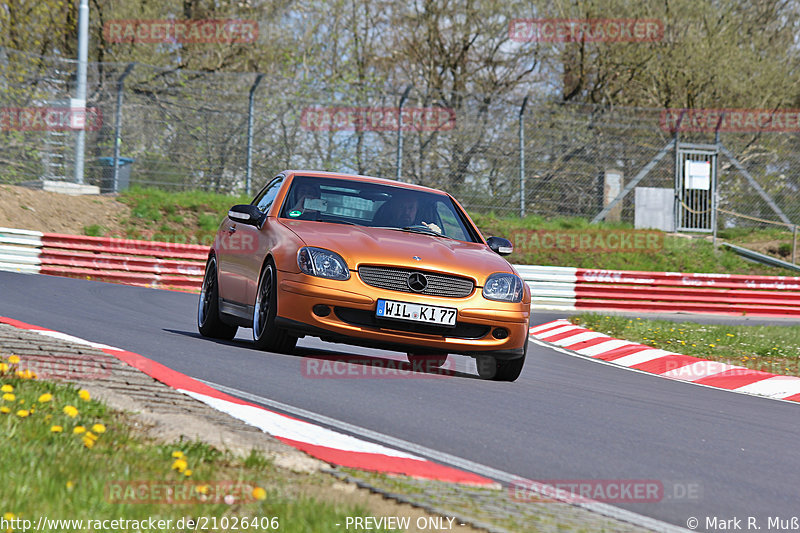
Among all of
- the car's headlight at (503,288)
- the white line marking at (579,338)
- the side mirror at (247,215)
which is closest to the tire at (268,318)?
the side mirror at (247,215)

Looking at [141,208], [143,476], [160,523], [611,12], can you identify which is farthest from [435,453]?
[611,12]

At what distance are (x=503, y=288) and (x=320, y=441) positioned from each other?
3.38 metres

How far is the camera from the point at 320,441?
16.9 feet

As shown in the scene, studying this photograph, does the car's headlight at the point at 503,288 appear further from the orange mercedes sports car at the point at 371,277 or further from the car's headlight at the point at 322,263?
the car's headlight at the point at 322,263

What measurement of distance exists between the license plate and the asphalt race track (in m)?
0.49

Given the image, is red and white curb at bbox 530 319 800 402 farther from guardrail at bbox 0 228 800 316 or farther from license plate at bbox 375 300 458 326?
guardrail at bbox 0 228 800 316

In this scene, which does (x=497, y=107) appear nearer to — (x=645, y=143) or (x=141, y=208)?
(x=645, y=143)

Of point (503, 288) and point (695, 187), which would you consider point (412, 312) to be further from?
point (695, 187)

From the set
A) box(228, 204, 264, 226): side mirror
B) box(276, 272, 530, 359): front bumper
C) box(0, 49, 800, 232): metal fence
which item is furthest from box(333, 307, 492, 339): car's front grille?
box(0, 49, 800, 232): metal fence

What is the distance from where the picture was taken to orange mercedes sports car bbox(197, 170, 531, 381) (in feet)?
25.7

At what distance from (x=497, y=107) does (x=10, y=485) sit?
75.3 ft

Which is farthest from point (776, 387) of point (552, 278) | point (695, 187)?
point (695, 187)

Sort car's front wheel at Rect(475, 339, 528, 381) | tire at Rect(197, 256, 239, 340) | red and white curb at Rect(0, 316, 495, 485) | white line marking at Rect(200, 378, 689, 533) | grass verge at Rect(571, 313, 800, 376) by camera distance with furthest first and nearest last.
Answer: grass verge at Rect(571, 313, 800, 376)
tire at Rect(197, 256, 239, 340)
car's front wheel at Rect(475, 339, 528, 381)
red and white curb at Rect(0, 316, 495, 485)
white line marking at Rect(200, 378, 689, 533)

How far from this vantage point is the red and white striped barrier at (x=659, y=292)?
21469mm
